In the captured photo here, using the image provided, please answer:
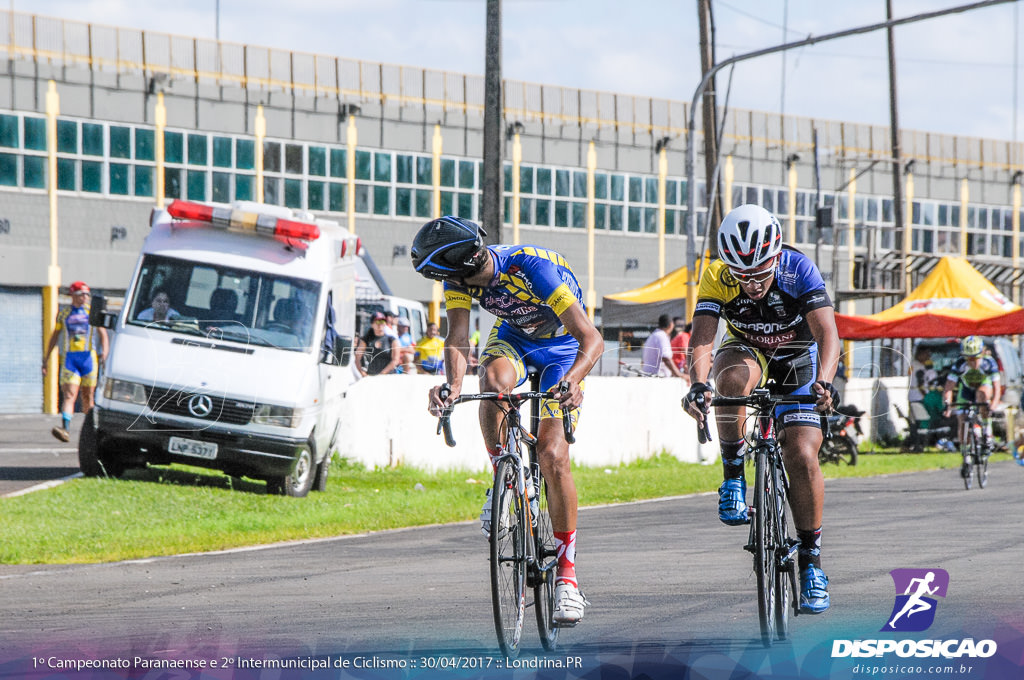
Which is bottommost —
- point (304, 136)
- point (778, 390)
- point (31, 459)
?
point (31, 459)

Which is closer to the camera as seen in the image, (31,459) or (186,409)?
(186,409)

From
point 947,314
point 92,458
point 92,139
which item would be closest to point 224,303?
point 92,458

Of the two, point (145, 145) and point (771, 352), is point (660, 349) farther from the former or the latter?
point (145, 145)

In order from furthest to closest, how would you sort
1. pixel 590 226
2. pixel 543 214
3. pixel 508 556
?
pixel 590 226
pixel 543 214
pixel 508 556

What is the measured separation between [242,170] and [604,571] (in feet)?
117

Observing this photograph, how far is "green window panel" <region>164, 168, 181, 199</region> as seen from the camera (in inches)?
1665

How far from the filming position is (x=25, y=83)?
38781 mm

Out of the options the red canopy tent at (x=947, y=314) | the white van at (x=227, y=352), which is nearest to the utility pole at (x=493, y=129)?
the white van at (x=227, y=352)

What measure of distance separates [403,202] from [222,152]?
6.98 metres

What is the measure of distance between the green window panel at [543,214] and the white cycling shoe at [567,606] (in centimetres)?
4546

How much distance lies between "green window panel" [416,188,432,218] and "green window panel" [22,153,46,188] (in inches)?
508

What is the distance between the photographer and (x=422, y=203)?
48844 mm

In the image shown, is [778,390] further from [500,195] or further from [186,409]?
[500,195]

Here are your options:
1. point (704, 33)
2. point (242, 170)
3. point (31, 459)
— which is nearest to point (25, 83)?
point (242, 170)
